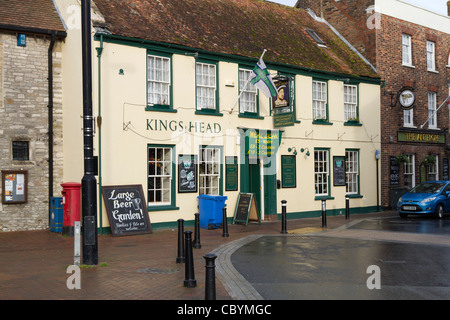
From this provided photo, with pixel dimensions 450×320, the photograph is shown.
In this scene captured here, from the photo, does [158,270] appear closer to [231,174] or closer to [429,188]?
[231,174]

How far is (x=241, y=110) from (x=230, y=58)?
1.90 m

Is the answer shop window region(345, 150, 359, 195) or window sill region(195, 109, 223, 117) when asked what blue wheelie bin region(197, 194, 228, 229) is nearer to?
window sill region(195, 109, 223, 117)

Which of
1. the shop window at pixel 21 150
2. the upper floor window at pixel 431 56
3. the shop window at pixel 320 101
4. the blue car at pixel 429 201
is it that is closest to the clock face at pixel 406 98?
the upper floor window at pixel 431 56

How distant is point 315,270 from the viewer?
367 inches

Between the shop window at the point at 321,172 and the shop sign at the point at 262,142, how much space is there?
261 cm

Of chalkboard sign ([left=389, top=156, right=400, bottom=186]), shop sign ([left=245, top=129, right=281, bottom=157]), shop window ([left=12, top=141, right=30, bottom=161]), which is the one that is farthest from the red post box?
chalkboard sign ([left=389, top=156, right=400, bottom=186])

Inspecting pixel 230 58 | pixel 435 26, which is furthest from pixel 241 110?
pixel 435 26

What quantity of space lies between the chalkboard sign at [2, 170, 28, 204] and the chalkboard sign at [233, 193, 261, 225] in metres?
6.95

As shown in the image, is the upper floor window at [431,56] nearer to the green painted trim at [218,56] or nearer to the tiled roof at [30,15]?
the green painted trim at [218,56]

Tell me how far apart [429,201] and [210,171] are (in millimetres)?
8785

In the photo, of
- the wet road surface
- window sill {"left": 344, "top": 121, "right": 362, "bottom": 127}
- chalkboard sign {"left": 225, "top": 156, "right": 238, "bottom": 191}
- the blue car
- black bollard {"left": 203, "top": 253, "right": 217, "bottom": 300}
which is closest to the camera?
black bollard {"left": 203, "top": 253, "right": 217, "bottom": 300}

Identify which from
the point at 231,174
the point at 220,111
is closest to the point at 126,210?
the point at 231,174

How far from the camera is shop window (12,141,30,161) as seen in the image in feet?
50.8
